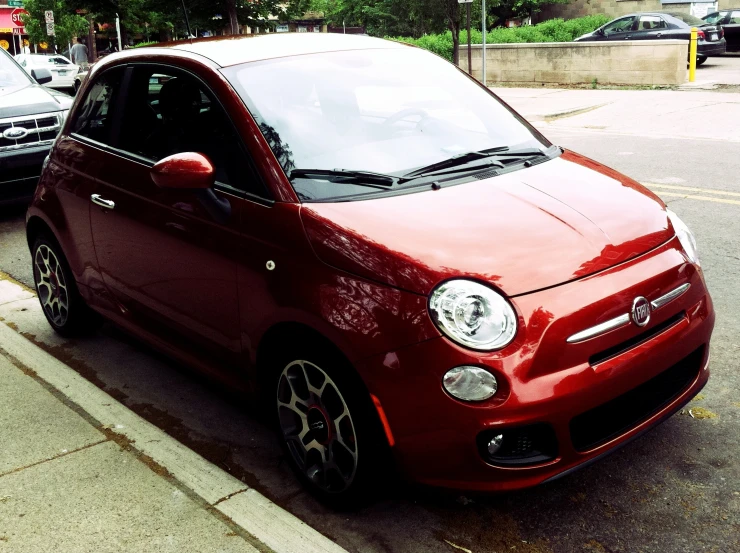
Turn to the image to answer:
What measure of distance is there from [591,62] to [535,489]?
18.6 meters

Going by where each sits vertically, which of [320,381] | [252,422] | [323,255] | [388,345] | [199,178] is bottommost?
[252,422]

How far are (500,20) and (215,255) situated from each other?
→ 1826 inches

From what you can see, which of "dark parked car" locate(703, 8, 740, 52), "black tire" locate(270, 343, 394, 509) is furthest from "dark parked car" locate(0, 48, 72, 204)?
"dark parked car" locate(703, 8, 740, 52)

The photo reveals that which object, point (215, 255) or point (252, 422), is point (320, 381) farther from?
point (252, 422)

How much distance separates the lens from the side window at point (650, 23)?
Answer: 77.8 ft

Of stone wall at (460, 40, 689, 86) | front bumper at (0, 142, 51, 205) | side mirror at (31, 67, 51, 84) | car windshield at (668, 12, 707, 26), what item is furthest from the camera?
car windshield at (668, 12, 707, 26)

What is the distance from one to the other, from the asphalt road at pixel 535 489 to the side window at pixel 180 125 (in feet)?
4.01

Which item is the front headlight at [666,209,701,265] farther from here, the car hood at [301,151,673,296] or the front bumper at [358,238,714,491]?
the front bumper at [358,238,714,491]

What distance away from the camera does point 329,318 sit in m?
2.90

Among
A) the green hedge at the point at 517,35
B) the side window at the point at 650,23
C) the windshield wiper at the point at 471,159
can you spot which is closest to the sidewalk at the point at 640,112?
the side window at the point at 650,23

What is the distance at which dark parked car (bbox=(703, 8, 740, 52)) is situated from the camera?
84.6 feet

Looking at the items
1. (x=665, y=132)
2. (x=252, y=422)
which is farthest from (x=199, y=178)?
(x=665, y=132)

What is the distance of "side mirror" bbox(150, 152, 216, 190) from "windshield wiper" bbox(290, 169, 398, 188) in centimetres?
35

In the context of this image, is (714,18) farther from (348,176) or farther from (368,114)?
(348,176)
